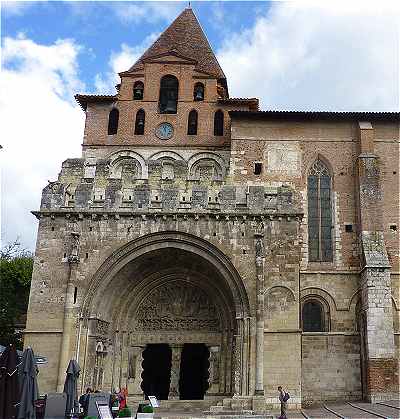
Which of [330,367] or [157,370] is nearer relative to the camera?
[157,370]

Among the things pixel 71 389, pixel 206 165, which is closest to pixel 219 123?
pixel 206 165

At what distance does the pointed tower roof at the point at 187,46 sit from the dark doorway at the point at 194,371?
1457cm

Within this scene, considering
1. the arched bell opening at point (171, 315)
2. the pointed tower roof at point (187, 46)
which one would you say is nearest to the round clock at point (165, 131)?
the pointed tower roof at point (187, 46)

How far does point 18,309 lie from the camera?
1241 inches

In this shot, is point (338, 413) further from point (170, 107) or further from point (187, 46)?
point (187, 46)

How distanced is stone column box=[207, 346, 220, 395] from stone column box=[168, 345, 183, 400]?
124 centimetres

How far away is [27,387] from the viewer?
40.3ft

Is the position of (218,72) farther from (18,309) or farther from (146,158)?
(18,309)

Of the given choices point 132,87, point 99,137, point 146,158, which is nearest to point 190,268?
point 146,158

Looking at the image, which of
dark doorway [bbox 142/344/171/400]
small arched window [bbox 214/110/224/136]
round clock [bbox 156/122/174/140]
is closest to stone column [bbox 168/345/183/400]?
dark doorway [bbox 142/344/171/400]

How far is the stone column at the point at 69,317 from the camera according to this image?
1827 centimetres

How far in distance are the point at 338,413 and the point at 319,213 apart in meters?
9.93

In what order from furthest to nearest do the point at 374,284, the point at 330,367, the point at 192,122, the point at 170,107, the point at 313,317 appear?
1. the point at 170,107
2. the point at 192,122
3. the point at 313,317
4. the point at 330,367
5. the point at 374,284

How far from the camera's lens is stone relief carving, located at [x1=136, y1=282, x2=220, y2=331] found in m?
21.6
